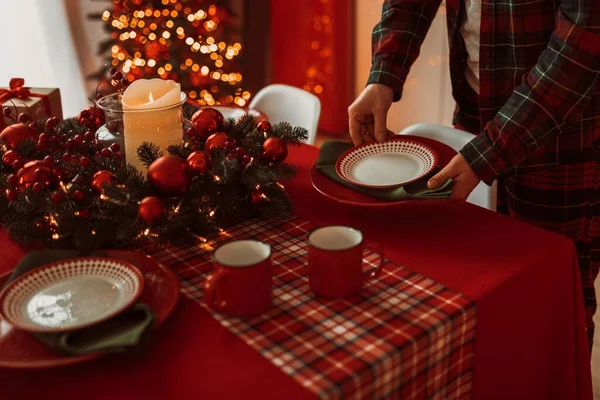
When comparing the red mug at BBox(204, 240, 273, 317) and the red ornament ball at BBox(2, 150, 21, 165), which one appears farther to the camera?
the red ornament ball at BBox(2, 150, 21, 165)

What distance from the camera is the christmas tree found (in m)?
3.05

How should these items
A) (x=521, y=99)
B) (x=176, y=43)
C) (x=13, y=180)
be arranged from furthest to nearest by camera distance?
(x=176, y=43), (x=521, y=99), (x=13, y=180)

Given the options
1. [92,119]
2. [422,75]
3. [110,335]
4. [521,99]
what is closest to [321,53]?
[422,75]

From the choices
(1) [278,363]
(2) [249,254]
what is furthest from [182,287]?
(1) [278,363]

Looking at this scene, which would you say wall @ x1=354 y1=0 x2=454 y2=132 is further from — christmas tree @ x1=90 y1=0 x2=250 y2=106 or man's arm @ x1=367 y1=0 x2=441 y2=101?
man's arm @ x1=367 y1=0 x2=441 y2=101

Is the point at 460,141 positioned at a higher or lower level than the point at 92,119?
lower

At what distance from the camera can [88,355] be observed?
2.75 feet

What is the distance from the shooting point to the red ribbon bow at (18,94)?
65.2 inches

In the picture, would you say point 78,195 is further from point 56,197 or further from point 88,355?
point 88,355

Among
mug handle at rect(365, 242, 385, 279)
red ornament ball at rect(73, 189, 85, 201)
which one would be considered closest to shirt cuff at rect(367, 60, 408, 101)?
mug handle at rect(365, 242, 385, 279)

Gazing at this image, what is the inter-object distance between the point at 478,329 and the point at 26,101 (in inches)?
48.9

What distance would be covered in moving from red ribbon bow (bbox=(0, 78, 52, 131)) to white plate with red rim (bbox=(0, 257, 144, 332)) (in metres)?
0.80

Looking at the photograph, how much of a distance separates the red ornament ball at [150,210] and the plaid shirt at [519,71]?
1.86ft

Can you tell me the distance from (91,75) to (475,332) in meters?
2.69
